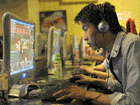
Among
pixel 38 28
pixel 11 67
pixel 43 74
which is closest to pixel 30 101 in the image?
pixel 11 67

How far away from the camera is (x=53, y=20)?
4.65 metres

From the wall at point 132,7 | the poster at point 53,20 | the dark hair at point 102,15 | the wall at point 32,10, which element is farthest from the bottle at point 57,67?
the poster at point 53,20

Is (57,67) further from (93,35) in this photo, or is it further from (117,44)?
(117,44)

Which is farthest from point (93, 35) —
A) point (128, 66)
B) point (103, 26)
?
point (128, 66)

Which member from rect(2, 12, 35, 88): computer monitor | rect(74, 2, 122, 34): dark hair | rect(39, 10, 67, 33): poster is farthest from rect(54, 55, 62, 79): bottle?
rect(39, 10, 67, 33): poster

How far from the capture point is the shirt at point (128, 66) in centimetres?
73

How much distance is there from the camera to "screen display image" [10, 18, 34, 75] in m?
0.93

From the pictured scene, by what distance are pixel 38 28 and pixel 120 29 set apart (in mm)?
3851

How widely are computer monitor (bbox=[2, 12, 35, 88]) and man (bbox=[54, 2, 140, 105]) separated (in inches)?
11.5

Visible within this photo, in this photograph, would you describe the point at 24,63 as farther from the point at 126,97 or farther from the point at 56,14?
the point at 56,14

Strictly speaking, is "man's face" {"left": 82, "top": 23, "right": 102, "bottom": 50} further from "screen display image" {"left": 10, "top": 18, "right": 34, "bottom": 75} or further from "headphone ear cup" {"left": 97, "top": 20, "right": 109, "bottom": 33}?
"screen display image" {"left": 10, "top": 18, "right": 34, "bottom": 75}

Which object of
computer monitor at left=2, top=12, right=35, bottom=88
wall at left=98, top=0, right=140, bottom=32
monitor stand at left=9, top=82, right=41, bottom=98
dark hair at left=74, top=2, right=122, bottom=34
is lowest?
monitor stand at left=9, top=82, right=41, bottom=98

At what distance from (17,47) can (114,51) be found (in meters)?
0.58

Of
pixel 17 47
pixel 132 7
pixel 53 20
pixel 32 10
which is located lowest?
pixel 17 47
